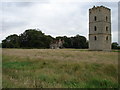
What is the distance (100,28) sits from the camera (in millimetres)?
37000

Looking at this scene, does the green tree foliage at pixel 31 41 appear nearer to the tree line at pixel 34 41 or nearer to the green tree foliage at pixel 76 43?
the tree line at pixel 34 41

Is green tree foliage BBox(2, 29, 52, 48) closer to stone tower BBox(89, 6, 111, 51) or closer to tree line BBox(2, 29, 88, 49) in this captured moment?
tree line BBox(2, 29, 88, 49)

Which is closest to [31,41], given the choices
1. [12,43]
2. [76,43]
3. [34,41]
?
[34,41]

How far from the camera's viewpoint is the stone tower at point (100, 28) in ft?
120

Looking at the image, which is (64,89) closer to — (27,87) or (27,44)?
(27,87)

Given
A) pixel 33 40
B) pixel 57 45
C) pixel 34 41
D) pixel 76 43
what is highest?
pixel 33 40

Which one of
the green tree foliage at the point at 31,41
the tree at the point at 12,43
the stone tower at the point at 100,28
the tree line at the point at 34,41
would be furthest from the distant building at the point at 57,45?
the stone tower at the point at 100,28

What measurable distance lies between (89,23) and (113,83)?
113 ft

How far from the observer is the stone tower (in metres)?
36.4

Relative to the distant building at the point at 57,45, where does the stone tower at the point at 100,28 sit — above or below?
above

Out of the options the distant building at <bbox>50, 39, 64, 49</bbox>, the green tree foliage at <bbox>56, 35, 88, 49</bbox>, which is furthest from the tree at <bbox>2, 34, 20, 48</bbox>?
the green tree foliage at <bbox>56, 35, 88, 49</bbox>

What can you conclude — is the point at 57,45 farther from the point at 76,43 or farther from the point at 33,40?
the point at 33,40

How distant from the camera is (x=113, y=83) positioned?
557cm

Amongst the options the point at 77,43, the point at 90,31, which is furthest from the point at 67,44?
the point at 90,31
